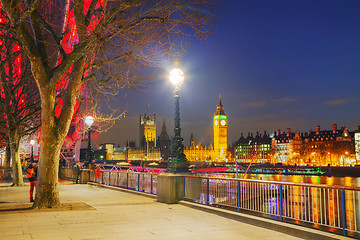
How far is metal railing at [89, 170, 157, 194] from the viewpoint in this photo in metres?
18.0

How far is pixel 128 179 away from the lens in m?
20.9

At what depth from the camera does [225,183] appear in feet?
39.1

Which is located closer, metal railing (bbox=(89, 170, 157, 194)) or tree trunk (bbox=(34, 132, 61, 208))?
tree trunk (bbox=(34, 132, 61, 208))

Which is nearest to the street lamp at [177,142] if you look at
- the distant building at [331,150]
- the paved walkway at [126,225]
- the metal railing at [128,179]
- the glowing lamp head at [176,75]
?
the glowing lamp head at [176,75]

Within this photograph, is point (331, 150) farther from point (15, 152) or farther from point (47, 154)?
point (47, 154)

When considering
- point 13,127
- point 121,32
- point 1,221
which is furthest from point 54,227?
point 13,127

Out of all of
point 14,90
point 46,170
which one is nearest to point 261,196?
point 46,170

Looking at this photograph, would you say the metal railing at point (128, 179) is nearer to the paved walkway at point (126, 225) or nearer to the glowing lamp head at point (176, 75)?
the glowing lamp head at point (176, 75)

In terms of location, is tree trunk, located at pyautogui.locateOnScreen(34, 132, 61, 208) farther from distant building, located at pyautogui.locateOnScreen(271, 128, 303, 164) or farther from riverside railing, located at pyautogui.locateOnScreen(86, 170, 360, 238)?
distant building, located at pyautogui.locateOnScreen(271, 128, 303, 164)

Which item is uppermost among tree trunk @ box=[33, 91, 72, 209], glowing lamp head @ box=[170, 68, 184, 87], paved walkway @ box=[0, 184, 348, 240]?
glowing lamp head @ box=[170, 68, 184, 87]

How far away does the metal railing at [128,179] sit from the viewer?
17987 mm

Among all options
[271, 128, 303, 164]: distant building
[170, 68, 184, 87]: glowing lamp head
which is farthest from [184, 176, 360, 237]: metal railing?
[271, 128, 303, 164]: distant building

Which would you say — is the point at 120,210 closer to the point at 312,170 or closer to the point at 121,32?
the point at 121,32

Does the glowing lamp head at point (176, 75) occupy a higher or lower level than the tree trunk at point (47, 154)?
higher
